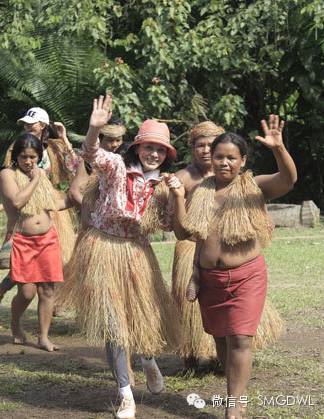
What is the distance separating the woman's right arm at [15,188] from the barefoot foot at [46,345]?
85 centimetres

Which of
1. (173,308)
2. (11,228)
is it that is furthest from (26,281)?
(173,308)

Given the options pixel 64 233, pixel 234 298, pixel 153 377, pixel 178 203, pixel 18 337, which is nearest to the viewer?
pixel 234 298

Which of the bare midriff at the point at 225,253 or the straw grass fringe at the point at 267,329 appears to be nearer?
the bare midriff at the point at 225,253

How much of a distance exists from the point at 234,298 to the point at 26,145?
6.82ft

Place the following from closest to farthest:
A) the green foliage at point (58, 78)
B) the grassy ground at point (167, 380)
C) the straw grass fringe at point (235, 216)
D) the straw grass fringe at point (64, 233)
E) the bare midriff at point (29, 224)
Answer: the straw grass fringe at point (235, 216)
the grassy ground at point (167, 380)
the bare midriff at point (29, 224)
the straw grass fringe at point (64, 233)
the green foliage at point (58, 78)

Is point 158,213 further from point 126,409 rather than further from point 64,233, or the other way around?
point 64,233

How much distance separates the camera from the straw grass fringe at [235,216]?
378 centimetres

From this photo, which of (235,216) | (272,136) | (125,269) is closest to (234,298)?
(235,216)

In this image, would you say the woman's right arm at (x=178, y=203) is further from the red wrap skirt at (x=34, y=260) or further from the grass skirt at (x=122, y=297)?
the red wrap skirt at (x=34, y=260)

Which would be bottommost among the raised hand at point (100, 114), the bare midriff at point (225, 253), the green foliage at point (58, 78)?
the bare midriff at point (225, 253)

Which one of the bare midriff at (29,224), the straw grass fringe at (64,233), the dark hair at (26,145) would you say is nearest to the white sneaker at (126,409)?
the bare midriff at (29,224)

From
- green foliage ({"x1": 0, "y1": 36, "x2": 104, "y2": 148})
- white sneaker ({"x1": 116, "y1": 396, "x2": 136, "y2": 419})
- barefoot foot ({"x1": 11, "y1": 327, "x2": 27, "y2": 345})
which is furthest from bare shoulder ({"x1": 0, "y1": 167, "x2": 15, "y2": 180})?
green foliage ({"x1": 0, "y1": 36, "x2": 104, "y2": 148})

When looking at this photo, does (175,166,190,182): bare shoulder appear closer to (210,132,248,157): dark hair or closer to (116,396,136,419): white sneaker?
(210,132,248,157): dark hair

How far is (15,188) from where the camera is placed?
209 inches
